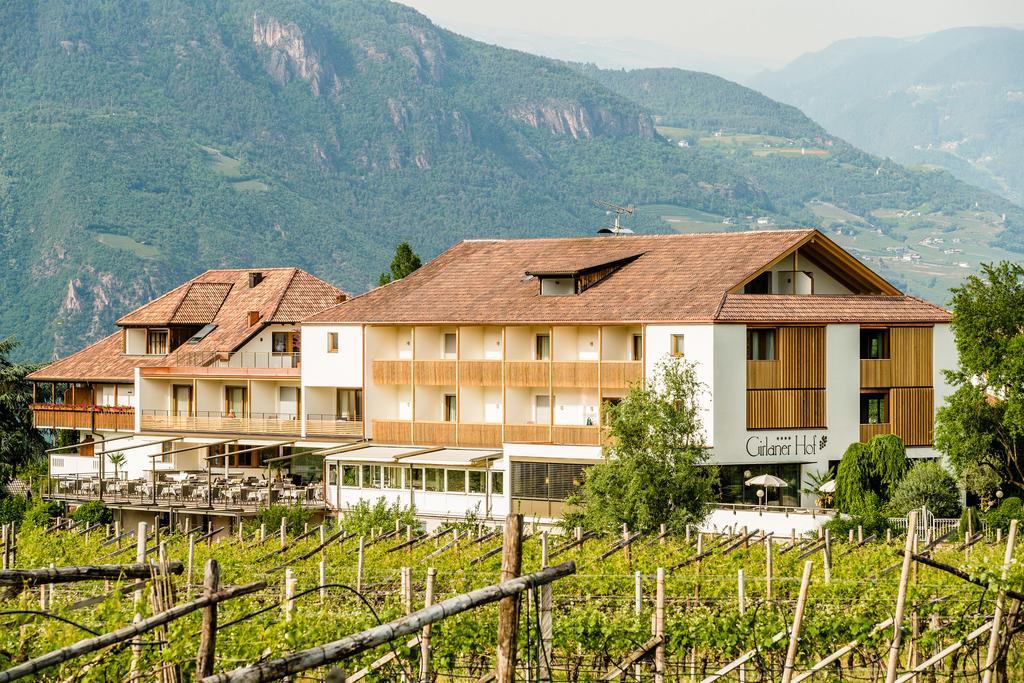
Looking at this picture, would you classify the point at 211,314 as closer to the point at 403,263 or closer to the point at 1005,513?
the point at 403,263

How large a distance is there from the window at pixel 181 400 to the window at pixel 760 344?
75.6 feet

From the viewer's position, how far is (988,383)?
173 ft

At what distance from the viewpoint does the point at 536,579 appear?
17375 mm

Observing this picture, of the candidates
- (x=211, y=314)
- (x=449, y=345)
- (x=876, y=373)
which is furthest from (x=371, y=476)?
(x=211, y=314)

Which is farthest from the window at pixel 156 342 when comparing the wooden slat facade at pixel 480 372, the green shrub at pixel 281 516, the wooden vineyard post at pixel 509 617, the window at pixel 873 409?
the wooden vineyard post at pixel 509 617

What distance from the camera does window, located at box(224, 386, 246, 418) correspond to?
68.1 meters

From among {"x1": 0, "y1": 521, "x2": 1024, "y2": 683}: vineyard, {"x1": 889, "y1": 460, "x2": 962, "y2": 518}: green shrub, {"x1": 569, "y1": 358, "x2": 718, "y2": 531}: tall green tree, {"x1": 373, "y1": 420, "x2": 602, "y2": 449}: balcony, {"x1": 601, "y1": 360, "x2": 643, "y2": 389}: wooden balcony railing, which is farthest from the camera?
{"x1": 373, "y1": 420, "x2": 602, "y2": 449}: balcony

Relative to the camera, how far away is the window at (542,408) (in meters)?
58.0

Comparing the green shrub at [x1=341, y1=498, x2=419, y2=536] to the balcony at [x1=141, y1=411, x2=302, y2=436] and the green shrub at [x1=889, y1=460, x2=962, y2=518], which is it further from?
the green shrub at [x1=889, y1=460, x2=962, y2=518]

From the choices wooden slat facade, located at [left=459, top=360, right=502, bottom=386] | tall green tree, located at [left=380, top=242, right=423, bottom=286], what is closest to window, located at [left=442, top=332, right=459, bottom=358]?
wooden slat facade, located at [left=459, top=360, right=502, bottom=386]

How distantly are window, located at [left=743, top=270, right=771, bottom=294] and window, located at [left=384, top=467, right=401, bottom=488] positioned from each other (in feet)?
38.4

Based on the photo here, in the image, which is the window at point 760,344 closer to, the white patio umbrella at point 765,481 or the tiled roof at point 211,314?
the white patio umbrella at point 765,481

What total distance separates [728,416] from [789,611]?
920 inches

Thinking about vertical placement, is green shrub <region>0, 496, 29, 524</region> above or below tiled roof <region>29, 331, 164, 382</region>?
below
